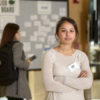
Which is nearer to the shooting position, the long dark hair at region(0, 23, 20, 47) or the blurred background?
the long dark hair at region(0, 23, 20, 47)

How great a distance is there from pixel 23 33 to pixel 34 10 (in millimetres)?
418

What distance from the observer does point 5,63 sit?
9.30 ft

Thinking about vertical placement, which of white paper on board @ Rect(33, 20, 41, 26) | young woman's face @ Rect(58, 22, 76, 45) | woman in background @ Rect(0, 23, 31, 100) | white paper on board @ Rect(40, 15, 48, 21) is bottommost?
woman in background @ Rect(0, 23, 31, 100)

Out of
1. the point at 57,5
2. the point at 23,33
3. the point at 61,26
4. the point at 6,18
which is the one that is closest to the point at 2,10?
the point at 6,18

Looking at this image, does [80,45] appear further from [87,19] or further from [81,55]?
[81,55]

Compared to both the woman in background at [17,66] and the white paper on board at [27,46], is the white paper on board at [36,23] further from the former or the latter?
the woman in background at [17,66]

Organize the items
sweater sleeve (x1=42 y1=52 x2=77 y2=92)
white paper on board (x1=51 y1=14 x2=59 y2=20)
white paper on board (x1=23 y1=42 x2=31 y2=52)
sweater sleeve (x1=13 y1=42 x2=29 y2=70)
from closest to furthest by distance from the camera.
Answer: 1. sweater sleeve (x1=42 y1=52 x2=77 y2=92)
2. sweater sleeve (x1=13 y1=42 x2=29 y2=70)
3. white paper on board (x1=23 y1=42 x2=31 y2=52)
4. white paper on board (x1=51 y1=14 x2=59 y2=20)

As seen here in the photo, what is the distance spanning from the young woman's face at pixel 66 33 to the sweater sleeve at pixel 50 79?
18 cm

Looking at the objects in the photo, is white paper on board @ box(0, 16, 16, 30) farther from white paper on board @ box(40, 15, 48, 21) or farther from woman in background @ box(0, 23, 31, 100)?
woman in background @ box(0, 23, 31, 100)

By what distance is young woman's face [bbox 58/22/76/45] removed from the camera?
1961mm

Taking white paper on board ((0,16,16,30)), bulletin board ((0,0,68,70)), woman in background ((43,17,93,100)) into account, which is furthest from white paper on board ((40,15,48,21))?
woman in background ((43,17,93,100))

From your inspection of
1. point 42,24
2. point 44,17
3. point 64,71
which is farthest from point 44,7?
point 64,71

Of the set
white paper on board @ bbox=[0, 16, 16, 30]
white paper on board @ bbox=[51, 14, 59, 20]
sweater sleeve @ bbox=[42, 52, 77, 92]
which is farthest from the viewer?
white paper on board @ bbox=[51, 14, 59, 20]

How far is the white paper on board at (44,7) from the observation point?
3883mm
